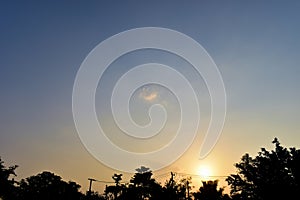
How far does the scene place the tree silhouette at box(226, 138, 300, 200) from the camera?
24.2 m

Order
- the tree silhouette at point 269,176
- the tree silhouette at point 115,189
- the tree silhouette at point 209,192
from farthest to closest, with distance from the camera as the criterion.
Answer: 1. the tree silhouette at point 115,189
2. the tree silhouette at point 209,192
3. the tree silhouette at point 269,176

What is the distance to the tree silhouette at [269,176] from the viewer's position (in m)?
24.2

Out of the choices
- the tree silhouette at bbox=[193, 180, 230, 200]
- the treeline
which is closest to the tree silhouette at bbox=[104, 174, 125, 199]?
the treeline

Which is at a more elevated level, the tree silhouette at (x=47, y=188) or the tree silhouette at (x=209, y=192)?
the tree silhouette at (x=47, y=188)

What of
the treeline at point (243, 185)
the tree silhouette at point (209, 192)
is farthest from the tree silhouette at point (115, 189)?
the tree silhouette at point (209, 192)

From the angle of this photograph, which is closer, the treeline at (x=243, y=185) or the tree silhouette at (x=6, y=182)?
the treeline at (x=243, y=185)

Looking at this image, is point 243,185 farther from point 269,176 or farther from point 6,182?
point 6,182

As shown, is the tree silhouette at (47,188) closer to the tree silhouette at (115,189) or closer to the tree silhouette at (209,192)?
the tree silhouette at (115,189)

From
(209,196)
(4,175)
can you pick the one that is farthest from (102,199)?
(209,196)

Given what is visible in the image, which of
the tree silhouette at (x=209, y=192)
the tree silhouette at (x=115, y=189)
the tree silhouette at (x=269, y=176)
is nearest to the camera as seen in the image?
the tree silhouette at (x=269, y=176)

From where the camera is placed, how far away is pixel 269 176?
27.2 metres

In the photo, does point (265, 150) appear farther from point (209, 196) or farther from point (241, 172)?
point (209, 196)

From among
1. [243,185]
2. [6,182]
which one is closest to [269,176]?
[243,185]

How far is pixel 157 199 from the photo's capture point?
4222 cm
